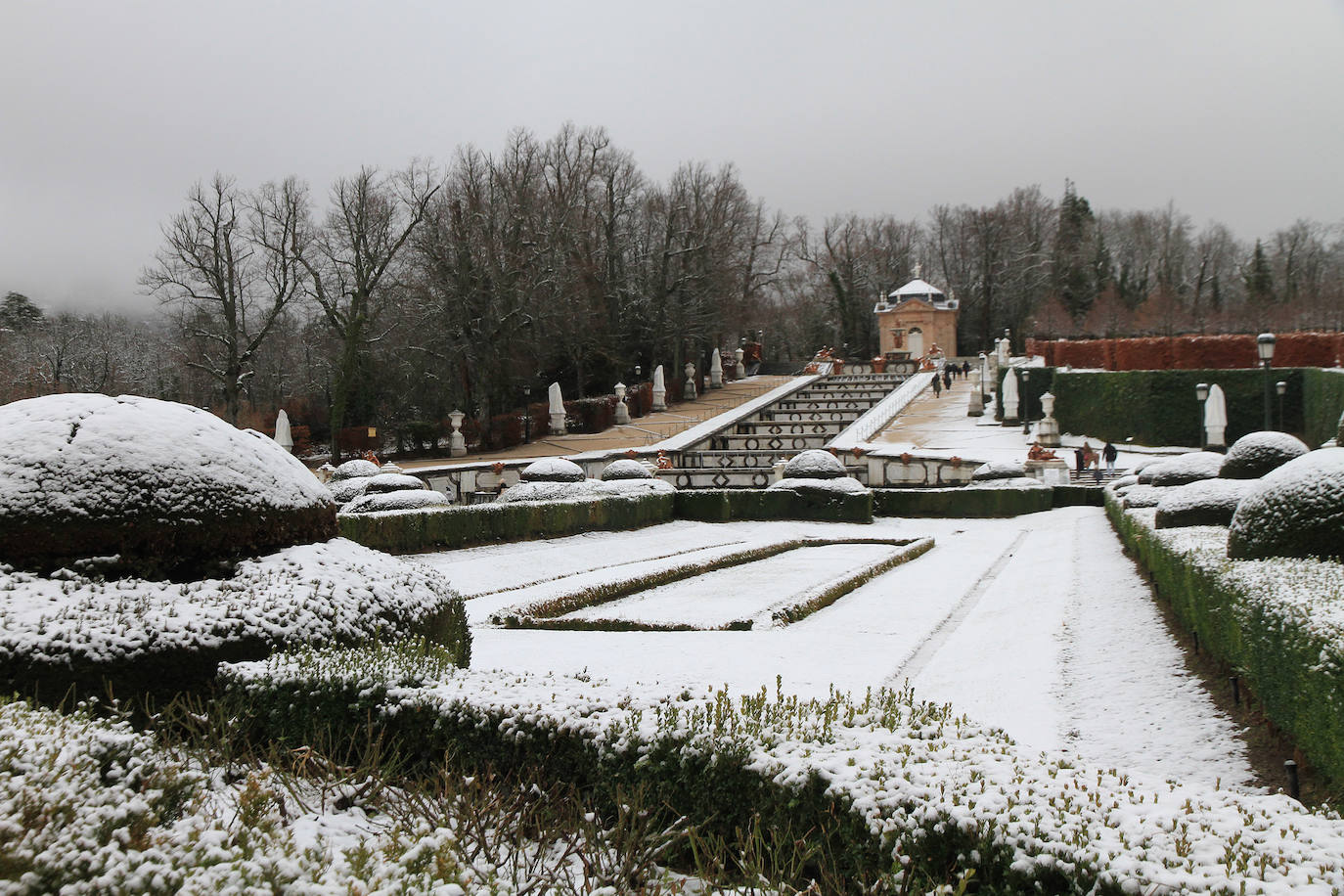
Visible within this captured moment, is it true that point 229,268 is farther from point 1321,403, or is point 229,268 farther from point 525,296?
point 1321,403

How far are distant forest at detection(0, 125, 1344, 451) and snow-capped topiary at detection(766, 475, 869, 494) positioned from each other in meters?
19.6

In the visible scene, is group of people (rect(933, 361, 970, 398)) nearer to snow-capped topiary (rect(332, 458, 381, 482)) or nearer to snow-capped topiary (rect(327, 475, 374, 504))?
snow-capped topiary (rect(332, 458, 381, 482))

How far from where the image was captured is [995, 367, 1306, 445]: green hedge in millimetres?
35625

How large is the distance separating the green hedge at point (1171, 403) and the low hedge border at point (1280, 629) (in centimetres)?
2946

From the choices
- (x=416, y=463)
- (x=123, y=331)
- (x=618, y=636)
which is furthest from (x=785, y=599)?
(x=123, y=331)

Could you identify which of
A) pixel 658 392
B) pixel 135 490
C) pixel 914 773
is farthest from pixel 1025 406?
pixel 914 773

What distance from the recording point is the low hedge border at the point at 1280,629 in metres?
5.25

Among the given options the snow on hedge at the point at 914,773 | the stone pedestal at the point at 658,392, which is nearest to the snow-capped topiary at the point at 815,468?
the snow on hedge at the point at 914,773

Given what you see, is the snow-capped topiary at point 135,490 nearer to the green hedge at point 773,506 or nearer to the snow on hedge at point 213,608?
the snow on hedge at point 213,608

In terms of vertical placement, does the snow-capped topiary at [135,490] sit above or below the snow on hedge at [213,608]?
above

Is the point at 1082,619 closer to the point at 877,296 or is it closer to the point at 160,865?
the point at 160,865

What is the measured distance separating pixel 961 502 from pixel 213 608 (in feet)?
77.9

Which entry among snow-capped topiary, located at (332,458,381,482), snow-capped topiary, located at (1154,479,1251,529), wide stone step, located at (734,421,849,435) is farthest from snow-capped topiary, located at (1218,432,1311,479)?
wide stone step, located at (734,421,849,435)

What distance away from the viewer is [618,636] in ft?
33.9
